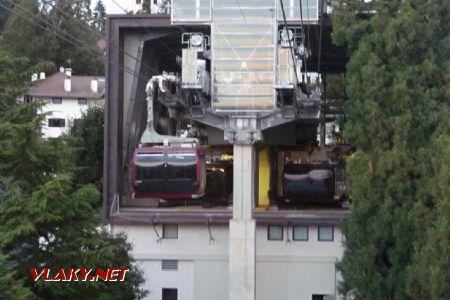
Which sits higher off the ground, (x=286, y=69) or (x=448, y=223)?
(x=286, y=69)

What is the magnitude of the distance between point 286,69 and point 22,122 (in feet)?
35.7

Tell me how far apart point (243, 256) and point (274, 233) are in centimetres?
400

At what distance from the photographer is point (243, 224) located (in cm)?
2448

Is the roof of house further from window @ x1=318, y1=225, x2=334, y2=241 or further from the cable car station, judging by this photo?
window @ x1=318, y1=225, x2=334, y2=241

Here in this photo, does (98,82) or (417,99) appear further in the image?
(98,82)

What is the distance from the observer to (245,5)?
25953 millimetres

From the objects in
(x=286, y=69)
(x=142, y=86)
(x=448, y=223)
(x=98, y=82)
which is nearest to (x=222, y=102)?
(x=286, y=69)

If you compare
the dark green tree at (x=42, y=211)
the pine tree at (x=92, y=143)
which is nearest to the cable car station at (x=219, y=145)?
the pine tree at (x=92, y=143)

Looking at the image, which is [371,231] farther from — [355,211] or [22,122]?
[22,122]

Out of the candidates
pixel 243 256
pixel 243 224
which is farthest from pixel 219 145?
pixel 243 256

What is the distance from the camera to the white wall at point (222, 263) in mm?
28016

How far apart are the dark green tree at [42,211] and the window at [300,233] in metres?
12.1

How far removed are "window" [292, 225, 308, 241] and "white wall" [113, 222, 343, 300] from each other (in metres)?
0.16

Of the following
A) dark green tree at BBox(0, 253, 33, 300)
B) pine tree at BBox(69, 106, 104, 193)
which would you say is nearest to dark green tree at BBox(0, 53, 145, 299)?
dark green tree at BBox(0, 253, 33, 300)
